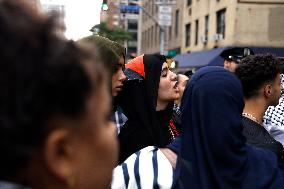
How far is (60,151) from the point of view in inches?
37.3

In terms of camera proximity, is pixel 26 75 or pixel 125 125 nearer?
pixel 26 75

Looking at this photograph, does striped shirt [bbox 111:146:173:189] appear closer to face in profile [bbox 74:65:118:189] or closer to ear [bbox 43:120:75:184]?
face in profile [bbox 74:65:118:189]

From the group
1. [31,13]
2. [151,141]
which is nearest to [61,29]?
[31,13]

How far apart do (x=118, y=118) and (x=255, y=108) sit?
0.98 metres

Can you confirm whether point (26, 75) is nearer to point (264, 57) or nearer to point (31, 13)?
point (31, 13)

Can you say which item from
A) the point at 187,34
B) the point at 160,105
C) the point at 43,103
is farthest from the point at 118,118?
the point at 187,34

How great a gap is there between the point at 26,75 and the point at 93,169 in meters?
0.28

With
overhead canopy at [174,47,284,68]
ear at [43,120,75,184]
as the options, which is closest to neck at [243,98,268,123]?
ear at [43,120,75,184]

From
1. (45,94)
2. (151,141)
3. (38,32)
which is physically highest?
(38,32)

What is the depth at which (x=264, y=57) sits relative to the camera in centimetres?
324

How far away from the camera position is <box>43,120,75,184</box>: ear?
0.93 metres

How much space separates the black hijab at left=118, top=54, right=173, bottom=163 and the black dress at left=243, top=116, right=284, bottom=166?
0.72 metres

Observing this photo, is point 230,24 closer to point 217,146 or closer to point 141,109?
point 141,109

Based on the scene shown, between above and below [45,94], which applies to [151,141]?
below
